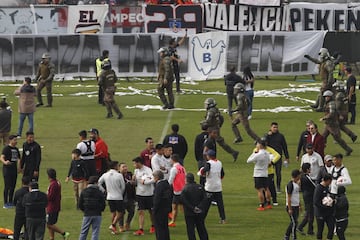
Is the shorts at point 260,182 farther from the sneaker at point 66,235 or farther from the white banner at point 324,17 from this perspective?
the white banner at point 324,17

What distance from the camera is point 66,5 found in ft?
171

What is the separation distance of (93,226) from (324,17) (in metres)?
31.1

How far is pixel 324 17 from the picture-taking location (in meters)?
52.7

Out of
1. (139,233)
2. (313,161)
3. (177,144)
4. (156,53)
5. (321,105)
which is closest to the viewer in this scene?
(139,233)

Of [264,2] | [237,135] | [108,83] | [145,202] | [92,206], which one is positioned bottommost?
[237,135]

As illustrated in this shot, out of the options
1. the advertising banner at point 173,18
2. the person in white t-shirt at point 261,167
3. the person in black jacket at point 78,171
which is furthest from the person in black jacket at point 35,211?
the advertising banner at point 173,18

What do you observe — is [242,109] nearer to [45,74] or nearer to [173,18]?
[45,74]

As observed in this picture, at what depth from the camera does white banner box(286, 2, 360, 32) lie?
52.6 meters

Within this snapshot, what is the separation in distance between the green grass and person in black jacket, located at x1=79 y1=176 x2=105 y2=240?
1.32 metres

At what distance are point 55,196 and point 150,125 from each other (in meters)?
14.0

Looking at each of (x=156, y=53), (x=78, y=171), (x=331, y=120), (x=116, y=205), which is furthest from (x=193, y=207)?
(x=156, y=53)

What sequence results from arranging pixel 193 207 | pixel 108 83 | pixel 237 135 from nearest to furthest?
pixel 193 207 < pixel 237 135 < pixel 108 83

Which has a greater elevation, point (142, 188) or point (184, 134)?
point (142, 188)

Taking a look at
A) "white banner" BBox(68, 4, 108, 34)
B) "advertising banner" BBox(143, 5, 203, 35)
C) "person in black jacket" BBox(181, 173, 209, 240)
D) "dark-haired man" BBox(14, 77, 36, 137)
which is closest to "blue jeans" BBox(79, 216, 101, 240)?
"person in black jacket" BBox(181, 173, 209, 240)
